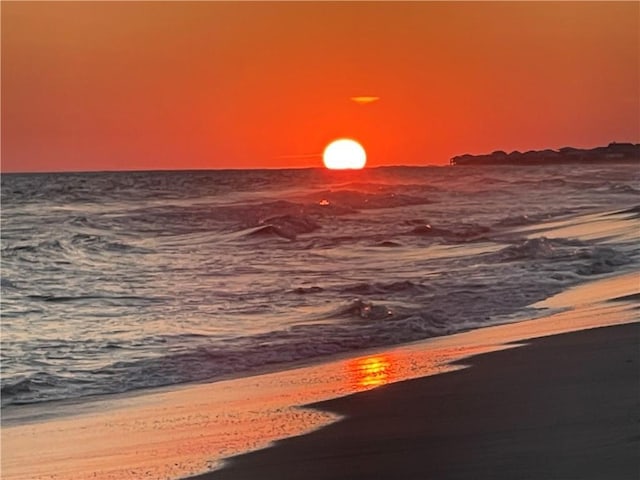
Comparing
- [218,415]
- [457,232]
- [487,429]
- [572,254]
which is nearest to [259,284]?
[572,254]

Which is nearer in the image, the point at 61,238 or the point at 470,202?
the point at 61,238

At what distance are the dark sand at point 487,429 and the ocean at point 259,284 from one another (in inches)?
A: 85.1

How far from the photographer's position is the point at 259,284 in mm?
12039

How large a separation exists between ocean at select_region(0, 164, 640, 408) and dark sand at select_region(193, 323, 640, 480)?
216 centimetres

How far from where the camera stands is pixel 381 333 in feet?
27.2

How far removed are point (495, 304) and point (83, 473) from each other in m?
5.99

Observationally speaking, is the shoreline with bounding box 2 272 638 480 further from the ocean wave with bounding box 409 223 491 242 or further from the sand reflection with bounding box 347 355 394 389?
the ocean wave with bounding box 409 223 491 242

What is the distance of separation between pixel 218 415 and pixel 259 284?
667 cm

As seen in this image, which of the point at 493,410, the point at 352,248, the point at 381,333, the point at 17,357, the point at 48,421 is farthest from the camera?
the point at 352,248

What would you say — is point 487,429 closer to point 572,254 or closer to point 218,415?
point 218,415

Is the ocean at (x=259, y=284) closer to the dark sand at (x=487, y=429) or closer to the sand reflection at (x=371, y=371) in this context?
the sand reflection at (x=371, y=371)

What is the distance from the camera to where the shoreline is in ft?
14.8

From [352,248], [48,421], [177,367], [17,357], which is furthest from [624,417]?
[352,248]

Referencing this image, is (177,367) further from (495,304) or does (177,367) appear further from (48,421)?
(495,304)
